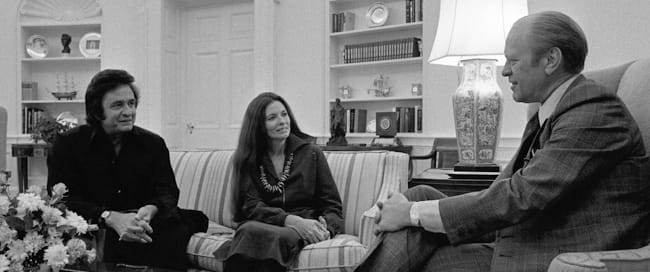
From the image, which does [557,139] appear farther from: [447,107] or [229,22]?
[229,22]

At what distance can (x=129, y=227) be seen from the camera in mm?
2102

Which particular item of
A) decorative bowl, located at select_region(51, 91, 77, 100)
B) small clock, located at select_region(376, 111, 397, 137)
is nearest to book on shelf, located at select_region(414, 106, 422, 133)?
small clock, located at select_region(376, 111, 397, 137)

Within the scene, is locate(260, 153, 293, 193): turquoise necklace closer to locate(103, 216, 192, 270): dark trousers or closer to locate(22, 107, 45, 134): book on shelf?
locate(103, 216, 192, 270): dark trousers

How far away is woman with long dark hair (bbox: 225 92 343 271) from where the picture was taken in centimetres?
225

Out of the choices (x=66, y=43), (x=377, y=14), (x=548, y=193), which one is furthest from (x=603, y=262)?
(x=66, y=43)

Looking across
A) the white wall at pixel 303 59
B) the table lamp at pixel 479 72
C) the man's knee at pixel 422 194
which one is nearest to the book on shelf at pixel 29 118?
the white wall at pixel 303 59

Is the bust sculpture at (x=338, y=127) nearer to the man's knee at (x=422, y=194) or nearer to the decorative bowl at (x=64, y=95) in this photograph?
the decorative bowl at (x=64, y=95)

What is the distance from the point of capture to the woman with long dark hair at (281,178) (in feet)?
7.40

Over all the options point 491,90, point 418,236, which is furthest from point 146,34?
point 418,236

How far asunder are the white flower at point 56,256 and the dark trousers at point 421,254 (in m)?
0.74

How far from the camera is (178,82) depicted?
6430 millimetres

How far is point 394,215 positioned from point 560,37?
622mm

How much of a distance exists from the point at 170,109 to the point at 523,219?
17.8 ft

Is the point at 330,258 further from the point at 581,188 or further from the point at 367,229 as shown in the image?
the point at 581,188
